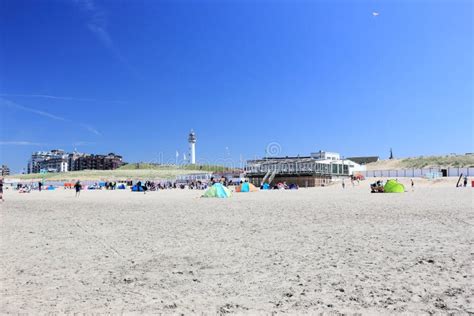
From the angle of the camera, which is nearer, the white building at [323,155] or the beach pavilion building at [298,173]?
the beach pavilion building at [298,173]

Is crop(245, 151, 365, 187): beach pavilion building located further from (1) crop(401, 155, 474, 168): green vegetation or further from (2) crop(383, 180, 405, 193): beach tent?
(1) crop(401, 155, 474, 168): green vegetation

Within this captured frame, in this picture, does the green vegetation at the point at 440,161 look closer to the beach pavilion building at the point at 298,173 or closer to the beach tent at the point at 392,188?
the beach pavilion building at the point at 298,173

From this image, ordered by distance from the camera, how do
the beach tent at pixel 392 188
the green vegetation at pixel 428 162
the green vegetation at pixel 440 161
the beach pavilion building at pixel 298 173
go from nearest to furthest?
the beach tent at pixel 392 188 < the beach pavilion building at pixel 298 173 < the green vegetation at pixel 440 161 < the green vegetation at pixel 428 162

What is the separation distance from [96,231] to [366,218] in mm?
8482

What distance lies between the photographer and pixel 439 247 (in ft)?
27.0

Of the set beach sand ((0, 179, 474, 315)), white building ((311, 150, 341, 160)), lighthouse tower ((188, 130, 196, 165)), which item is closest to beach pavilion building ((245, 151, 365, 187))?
white building ((311, 150, 341, 160))

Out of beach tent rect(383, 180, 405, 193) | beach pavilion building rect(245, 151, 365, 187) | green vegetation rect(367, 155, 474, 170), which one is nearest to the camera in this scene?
beach tent rect(383, 180, 405, 193)

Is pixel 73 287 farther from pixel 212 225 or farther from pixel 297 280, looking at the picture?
pixel 212 225

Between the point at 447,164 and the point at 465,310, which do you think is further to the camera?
the point at 447,164

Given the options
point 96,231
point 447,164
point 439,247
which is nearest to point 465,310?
point 439,247

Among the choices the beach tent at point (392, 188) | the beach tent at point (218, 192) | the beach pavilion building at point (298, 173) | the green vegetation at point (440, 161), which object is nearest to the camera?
the beach tent at point (218, 192)

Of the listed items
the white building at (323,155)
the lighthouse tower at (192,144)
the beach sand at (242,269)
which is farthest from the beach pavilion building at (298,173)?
the lighthouse tower at (192,144)

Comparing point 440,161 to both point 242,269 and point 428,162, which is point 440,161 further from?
point 242,269

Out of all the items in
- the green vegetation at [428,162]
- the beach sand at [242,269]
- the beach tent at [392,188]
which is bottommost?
the beach sand at [242,269]
